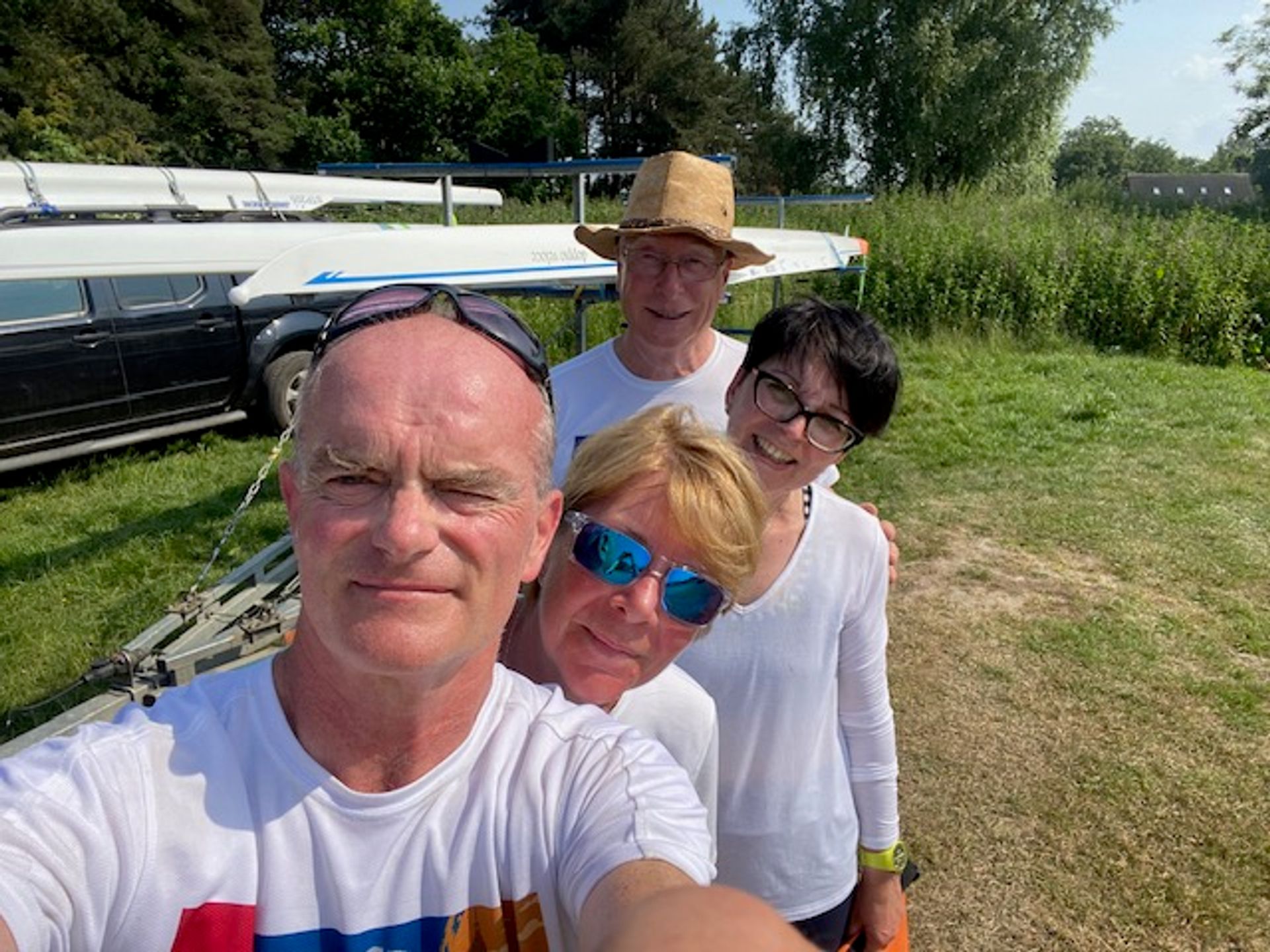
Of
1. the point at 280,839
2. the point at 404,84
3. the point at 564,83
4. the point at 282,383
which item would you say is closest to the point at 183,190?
the point at 282,383

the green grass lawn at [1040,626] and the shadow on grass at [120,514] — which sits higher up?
the green grass lawn at [1040,626]

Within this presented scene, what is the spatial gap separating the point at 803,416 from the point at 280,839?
1239mm

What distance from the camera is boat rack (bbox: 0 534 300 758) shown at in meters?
3.18

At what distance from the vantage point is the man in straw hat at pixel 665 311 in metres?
2.52

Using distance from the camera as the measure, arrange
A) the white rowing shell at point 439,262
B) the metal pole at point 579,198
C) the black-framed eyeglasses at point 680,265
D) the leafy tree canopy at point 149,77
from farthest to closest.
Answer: the leafy tree canopy at point 149,77
the metal pole at point 579,198
the white rowing shell at point 439,262
the black-framed eyeglasses at point 680,265

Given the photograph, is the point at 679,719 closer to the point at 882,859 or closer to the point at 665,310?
the point at 882,859

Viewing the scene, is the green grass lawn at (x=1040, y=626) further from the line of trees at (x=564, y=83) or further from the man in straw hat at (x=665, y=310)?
the line of trees at (x=564, y=83)

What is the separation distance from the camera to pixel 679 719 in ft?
4.79

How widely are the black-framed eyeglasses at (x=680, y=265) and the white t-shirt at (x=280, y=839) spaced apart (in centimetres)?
173

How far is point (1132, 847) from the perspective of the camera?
3533 millimetres

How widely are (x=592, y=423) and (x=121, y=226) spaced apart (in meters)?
2.66

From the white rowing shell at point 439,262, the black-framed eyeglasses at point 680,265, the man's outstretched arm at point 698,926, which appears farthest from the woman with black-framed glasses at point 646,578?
the white rowing shell at point 439,262

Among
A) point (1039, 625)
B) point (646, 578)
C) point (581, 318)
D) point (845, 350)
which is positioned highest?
point (845, 350)

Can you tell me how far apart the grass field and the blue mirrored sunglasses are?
236 centimetres
